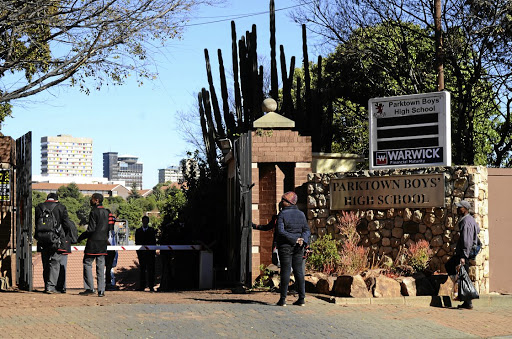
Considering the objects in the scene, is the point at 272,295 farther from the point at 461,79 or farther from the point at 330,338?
the point at 461,79

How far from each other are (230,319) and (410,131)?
5.40m

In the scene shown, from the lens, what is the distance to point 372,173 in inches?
550

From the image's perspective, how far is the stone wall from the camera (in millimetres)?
13000

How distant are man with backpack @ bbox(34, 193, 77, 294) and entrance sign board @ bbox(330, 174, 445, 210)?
187 inches

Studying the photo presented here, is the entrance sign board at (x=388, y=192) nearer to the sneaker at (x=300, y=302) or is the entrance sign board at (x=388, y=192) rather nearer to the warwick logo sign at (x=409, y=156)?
the warwick logo sign at (x=409, y=156)

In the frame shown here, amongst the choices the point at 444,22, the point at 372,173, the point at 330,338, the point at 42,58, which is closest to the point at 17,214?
the point at 42,58

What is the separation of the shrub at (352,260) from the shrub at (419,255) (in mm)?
762

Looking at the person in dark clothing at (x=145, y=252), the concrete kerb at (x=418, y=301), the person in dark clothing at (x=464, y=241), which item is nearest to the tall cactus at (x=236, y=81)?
the person in dark clothing at (x=145, y=252)

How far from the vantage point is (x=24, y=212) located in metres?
14.8

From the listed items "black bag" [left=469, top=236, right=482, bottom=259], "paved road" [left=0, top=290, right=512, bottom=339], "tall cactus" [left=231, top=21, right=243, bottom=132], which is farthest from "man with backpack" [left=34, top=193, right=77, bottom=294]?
"tall cactus" [left=231, top=21, right=243, bottom=132]

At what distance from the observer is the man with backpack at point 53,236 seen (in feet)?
43.4

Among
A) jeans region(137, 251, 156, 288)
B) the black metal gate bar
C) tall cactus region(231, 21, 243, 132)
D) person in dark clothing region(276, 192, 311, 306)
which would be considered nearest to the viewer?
person in dark clothing region(276, 192, 311, 306)

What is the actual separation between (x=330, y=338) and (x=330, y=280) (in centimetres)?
333

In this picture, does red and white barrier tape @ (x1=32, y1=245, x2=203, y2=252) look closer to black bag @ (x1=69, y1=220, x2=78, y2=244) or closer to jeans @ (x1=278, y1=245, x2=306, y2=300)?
black bag @ (x1=69, y1=220, x2=78, y2=244)
